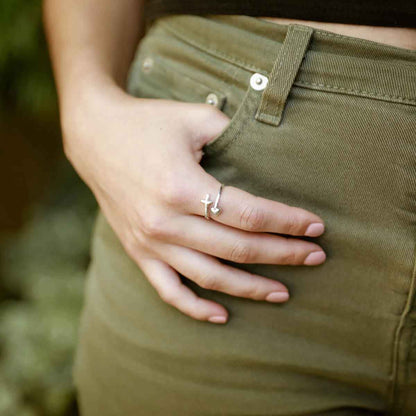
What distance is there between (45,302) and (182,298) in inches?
66.7

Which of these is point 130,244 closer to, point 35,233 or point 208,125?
point 208,125

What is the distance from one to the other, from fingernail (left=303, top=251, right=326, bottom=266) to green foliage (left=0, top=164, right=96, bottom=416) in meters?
1.71

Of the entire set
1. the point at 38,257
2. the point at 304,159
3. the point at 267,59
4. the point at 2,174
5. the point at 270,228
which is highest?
the point at 267,59

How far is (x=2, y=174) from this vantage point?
292 cm

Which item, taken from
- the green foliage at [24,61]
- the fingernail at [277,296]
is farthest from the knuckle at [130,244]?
the green foliage at [24,61]

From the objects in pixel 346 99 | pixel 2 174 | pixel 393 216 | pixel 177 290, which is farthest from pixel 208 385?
pixel 2 174

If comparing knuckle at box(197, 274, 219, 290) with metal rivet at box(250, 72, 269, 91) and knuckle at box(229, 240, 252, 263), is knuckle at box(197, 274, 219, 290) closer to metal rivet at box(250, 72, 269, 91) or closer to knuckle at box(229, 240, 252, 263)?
knuckle at box(229, 240, 252, 263)

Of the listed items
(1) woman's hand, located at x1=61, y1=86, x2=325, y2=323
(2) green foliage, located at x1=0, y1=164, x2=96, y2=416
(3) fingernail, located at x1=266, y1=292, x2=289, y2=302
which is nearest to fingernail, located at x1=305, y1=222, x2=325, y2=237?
(1) woman's hand, located at x1=61, y1=86, x2=325, y2=323

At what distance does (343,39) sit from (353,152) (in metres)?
0.16

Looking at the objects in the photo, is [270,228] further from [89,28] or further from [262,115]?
[89,28]

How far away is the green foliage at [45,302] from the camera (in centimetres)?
210

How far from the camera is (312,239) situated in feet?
2.55

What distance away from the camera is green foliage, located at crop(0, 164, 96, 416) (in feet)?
6.88

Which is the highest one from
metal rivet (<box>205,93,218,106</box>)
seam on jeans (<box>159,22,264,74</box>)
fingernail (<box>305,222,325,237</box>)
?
seam on jeans (<box>159,22,264,74</box>)
